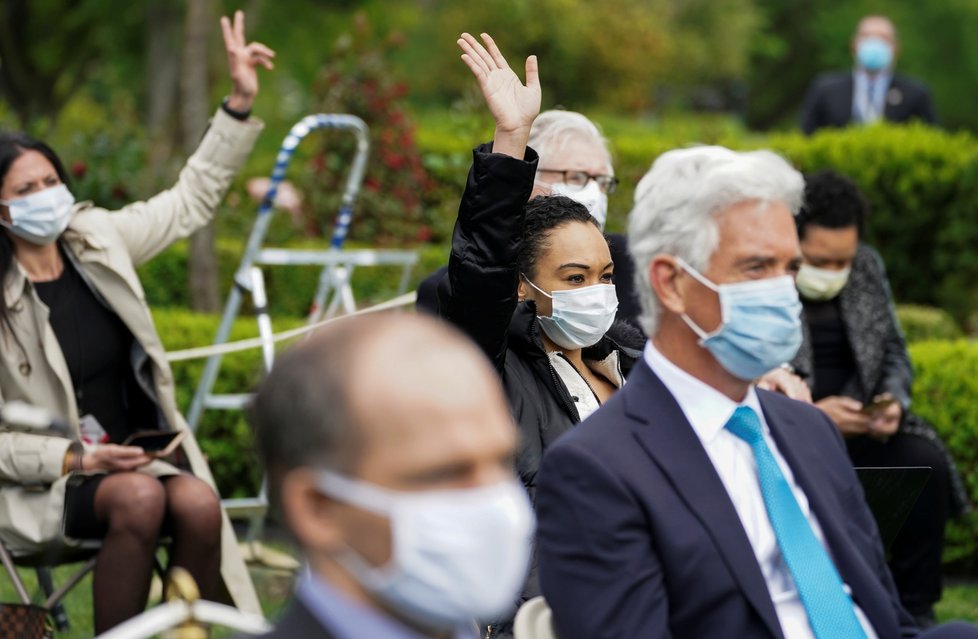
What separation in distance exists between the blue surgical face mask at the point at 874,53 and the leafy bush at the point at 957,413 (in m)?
4.31

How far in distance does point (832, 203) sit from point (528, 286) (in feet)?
6.84

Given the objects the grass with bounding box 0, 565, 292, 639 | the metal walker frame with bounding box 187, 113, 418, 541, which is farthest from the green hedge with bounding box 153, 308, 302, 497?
the grass with bounding box 0, 565, 292, 639

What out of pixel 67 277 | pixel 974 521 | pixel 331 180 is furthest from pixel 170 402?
pixel 331 180

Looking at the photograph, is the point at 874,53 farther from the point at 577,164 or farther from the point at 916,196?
the point at 577,164

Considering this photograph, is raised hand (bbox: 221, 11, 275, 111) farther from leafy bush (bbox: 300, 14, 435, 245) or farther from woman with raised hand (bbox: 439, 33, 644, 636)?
leafy bush (bbox: 300, 14, 435, 245)

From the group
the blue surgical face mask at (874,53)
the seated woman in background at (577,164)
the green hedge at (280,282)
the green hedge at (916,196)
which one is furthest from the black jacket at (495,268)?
the blue surgical face mask at (874,53)

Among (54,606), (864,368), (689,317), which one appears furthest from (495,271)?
(864,368)

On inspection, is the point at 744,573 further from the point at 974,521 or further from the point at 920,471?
the point at 974,521

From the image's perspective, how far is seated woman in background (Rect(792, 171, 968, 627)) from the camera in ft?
19.3

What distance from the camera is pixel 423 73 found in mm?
26797

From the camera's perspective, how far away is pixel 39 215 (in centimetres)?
515

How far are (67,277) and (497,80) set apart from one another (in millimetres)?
2014

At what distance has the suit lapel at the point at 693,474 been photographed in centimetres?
288

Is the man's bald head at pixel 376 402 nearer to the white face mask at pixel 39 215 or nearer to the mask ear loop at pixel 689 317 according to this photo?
→ the mask ear loop at pixel 689 317
